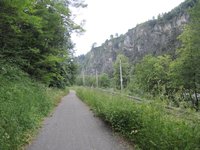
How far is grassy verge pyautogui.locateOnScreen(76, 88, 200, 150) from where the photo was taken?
6.19 metres

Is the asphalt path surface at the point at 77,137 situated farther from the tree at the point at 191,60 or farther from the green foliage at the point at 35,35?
the tree at the point at 191,60

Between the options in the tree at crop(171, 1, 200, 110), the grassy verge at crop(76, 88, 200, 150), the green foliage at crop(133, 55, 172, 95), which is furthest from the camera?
the green foliage at crop(133, 55, 172, 95)

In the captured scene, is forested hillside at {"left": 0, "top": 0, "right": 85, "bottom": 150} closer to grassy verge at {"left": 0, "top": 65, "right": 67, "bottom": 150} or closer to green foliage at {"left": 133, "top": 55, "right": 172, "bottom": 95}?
grassy verge at {"left": 0, "top": 65, "right": 67, "bottom": 150}

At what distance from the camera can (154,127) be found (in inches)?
295

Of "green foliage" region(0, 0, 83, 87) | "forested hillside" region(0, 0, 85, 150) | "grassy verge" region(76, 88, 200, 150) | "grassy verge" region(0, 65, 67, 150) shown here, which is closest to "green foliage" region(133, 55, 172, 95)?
"forested hillside" region(0, 0, 85, 150)

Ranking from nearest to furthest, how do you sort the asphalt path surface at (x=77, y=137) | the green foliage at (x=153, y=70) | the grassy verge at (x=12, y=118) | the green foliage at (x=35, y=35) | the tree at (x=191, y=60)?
the grassy verge at (x=12, y=118)
the asphalt path surface at (x=77, y=137)
the green foliage at (x=35, y=35)
the tree at (x=191, y=60)
the green foliage at (x=153, y=70)

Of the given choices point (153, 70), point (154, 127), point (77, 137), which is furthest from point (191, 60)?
point (154, 127)

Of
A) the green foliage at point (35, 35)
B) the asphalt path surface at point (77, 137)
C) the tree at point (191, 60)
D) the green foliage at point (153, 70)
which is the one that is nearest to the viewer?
the asphalt path surface at point (77, 137)

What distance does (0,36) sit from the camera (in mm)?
16109

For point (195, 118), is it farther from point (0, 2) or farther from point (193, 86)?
point (193, 86)

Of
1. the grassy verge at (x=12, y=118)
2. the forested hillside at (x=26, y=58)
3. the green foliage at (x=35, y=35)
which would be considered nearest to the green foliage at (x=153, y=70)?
the forested hillside at (x=26, y=58)

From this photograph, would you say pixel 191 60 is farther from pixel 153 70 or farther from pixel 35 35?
pixel 153 70

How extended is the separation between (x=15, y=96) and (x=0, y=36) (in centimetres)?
552

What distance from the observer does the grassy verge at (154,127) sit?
6191 mm
